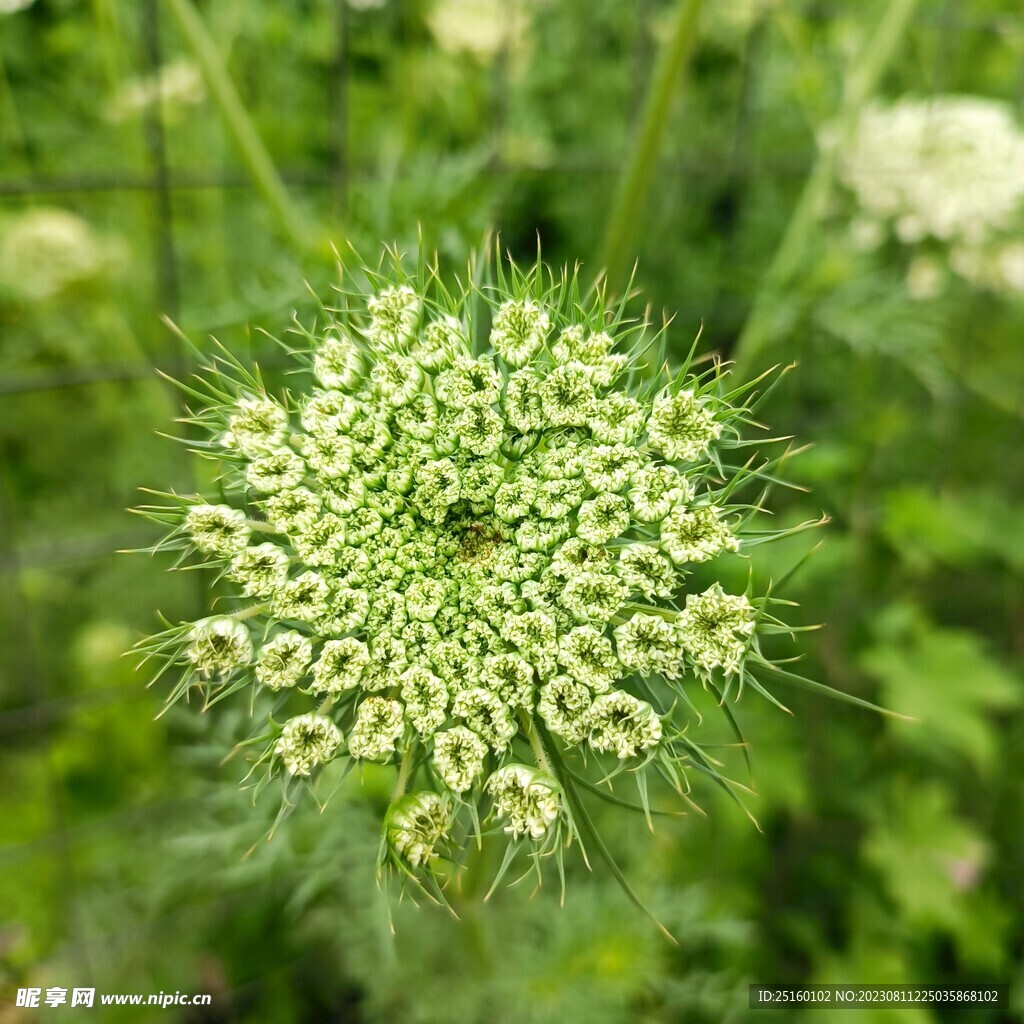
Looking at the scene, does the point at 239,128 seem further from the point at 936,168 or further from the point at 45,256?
the point at 936,168

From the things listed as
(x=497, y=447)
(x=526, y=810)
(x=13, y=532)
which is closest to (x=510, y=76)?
(x=497, y=447)

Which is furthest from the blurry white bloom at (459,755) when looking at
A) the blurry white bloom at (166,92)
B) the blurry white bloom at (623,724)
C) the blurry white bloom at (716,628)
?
the blurry white bloom at (166,92)

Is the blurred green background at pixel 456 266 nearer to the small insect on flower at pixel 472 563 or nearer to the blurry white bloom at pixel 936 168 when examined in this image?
the blurry white bloom at pixel 936 168

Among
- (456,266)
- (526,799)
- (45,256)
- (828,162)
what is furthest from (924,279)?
(45,256)

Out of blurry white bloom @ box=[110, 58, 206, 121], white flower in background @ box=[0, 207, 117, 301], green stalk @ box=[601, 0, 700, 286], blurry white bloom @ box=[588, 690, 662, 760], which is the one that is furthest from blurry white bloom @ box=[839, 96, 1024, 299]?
white flower in background @ box=[0, 207, 117, 301]

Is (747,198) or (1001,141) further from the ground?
(1001,141)

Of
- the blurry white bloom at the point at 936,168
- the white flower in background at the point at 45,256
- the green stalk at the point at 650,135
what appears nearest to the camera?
the green stalk at the point at 650,135

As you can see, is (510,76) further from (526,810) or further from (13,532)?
(526,810)
